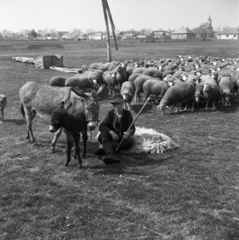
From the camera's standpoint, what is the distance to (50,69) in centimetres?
2967

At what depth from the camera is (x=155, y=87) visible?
46.1 ft

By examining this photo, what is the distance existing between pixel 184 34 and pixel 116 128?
366 ft

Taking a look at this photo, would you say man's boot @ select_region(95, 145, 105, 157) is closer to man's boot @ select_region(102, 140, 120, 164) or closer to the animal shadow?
man's boot @ select_region(102, 140, 120, 164)

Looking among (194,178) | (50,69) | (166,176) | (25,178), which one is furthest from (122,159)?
(50,69)

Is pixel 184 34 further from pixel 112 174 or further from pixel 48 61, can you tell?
pixel 112 174

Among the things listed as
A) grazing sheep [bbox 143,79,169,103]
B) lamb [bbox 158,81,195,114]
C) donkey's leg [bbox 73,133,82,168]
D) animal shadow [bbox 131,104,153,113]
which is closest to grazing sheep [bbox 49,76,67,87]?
animal shadow [bbox 131,104,153,113]

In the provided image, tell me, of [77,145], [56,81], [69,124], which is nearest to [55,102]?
[69,124]

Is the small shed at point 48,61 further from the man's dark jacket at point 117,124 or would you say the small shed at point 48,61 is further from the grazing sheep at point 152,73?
the man's dark jacket at point 117,124

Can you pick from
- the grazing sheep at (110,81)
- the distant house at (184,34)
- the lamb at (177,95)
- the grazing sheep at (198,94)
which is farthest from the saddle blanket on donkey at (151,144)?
the distant house at (184,34)

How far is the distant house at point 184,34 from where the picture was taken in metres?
108

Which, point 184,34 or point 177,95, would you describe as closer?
point 177,95

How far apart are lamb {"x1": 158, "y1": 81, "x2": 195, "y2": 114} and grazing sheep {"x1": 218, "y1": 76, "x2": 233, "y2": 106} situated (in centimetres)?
166

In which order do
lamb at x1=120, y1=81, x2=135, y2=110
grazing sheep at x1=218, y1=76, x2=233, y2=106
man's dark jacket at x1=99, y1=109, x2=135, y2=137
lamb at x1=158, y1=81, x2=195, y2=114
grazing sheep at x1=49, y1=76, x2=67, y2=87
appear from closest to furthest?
man's dark jacket at x1=99, y1=109, x2=135, y2=137
lamb at x1=120, y1=81, x2=135, y2=110
lamb at x1=158, y1=81, x2=195, y2=114
grazing sheep at x1=218, y1=76, x2=233, y2=106
grazing sheep at x1=49, y1=76, x2=67, y2=87

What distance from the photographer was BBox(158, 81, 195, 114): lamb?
42.0 feet
